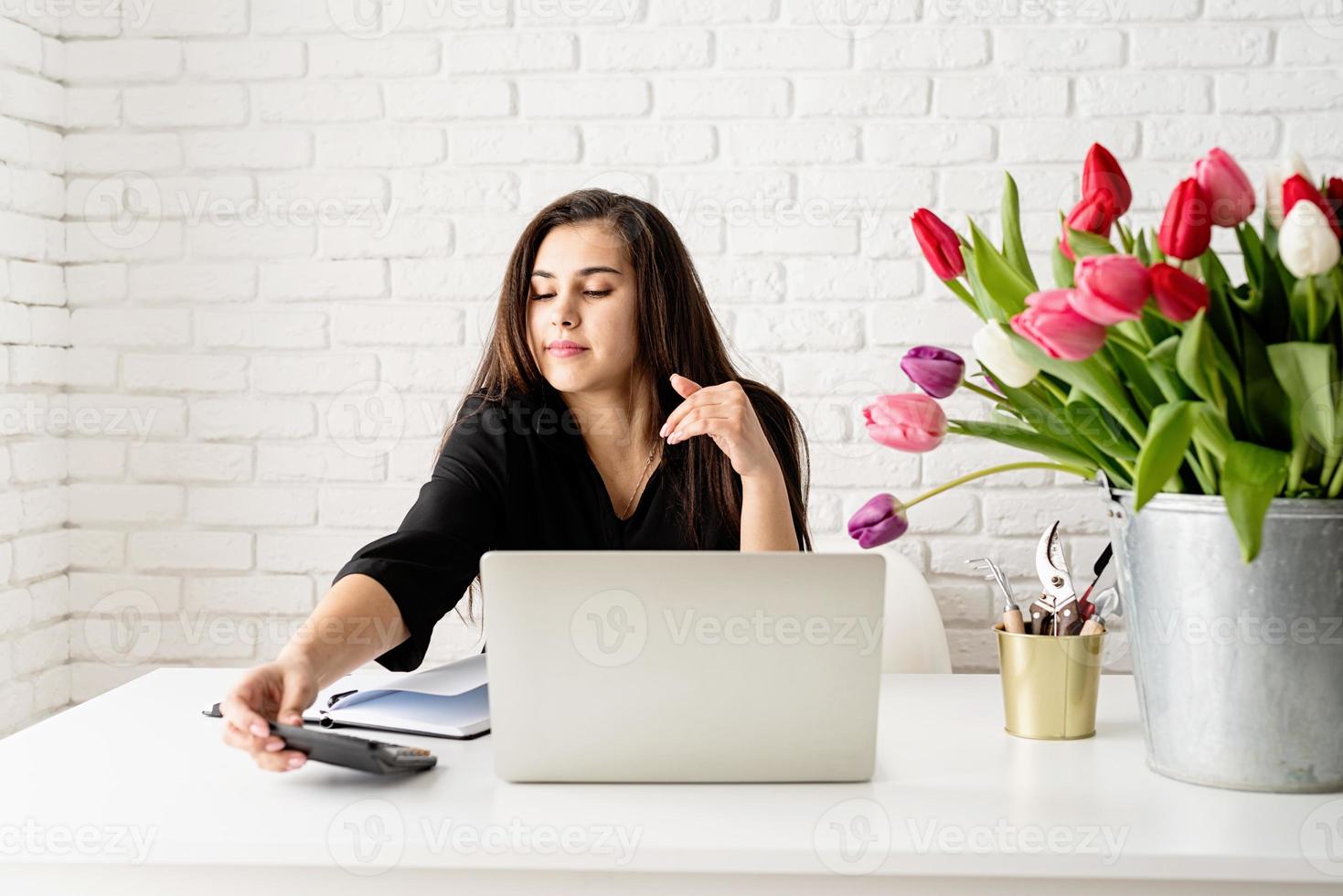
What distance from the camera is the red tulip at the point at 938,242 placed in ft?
2.93

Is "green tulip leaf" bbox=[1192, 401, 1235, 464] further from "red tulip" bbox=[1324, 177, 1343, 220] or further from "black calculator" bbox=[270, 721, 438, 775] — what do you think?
"black calculator" bbox=[270, 721, 438, 775]

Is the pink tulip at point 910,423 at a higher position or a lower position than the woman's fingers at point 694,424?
higher

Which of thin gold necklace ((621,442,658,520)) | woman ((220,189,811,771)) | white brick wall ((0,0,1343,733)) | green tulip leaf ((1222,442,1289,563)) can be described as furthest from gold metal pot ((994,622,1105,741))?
white brick wall ((0,0,1343,733))

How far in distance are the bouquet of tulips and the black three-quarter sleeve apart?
1.70 feet

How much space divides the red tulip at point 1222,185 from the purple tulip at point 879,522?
307mm

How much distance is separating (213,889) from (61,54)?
194cm

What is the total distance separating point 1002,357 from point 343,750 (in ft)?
1.84

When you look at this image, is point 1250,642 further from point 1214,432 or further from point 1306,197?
point 1306,197

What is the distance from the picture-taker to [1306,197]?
79 cm

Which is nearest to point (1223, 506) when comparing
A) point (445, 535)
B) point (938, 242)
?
point (938, 242)

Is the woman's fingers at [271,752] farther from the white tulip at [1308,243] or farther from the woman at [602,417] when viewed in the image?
the white tulip at [1308,243]

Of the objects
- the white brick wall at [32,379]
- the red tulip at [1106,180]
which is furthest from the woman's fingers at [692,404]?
the white brick wall at [32,379]

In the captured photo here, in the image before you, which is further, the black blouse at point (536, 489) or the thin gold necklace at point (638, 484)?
the thin gold necklace at point (638, 484)

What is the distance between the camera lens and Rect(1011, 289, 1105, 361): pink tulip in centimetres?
74
